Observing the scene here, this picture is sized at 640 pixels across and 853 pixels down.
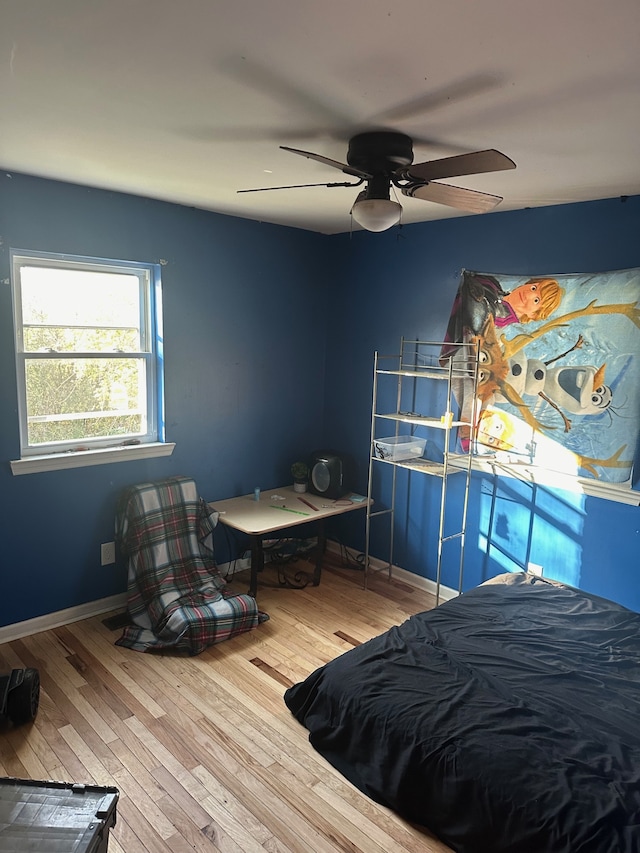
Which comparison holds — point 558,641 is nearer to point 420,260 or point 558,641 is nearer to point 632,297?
point 632,297

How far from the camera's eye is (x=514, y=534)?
11.2 feet

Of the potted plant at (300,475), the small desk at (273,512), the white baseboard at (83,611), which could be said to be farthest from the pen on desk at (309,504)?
the white baseboard at (83,611)

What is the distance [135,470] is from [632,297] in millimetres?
2877

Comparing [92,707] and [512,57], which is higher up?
[512,57]

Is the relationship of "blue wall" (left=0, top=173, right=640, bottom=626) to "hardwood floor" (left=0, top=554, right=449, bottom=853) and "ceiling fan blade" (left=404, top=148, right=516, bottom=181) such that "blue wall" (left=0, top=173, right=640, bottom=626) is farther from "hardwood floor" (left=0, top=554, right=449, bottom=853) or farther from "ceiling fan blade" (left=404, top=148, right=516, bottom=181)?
"ceiling fan blade" (left=404, top=148, right=516, bottom=181)

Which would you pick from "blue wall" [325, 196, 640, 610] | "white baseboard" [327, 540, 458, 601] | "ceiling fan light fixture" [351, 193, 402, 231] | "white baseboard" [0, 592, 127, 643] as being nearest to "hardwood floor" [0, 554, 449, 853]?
"white baseboard" [0, 592, 127, 643]

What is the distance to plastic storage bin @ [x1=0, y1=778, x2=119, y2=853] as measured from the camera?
1.38m

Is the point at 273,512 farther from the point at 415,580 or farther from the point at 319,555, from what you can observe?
the point at 415,580

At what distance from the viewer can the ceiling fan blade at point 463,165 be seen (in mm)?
1725

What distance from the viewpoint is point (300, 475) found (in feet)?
13.8

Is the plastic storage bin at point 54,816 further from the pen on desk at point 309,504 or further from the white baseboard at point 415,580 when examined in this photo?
the white baseboard at point 415,580

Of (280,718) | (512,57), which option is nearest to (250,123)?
(512,57)

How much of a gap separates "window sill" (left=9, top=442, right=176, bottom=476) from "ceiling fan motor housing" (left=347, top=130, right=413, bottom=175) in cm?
212

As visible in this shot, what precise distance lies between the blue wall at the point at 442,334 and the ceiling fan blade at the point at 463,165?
1426 mm
